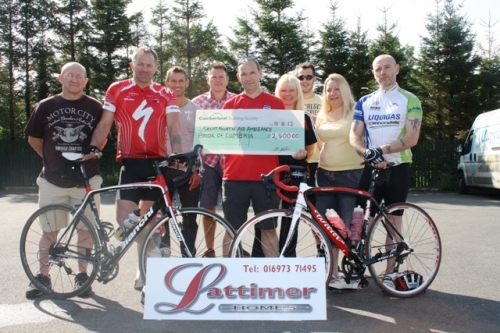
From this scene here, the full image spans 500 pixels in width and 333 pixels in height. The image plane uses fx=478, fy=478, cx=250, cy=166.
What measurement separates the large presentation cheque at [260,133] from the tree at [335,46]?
21.9 m

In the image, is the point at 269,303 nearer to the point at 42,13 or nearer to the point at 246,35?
the point at 246,35

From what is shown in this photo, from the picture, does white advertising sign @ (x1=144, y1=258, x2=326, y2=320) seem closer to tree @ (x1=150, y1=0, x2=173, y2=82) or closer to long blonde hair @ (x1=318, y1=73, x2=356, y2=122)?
long blonde hair @ (x1=318, y1=73, x2=356, y2=122)

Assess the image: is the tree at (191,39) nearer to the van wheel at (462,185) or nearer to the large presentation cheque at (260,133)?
the van wheel at (462,185)

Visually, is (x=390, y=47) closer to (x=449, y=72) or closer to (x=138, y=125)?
(x=449, y=72)

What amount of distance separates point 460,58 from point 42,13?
23090 mm

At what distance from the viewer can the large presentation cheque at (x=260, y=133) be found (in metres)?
4.64

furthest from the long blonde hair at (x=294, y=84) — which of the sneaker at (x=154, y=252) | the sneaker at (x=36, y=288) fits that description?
the sneaker at (x=36, y=288)

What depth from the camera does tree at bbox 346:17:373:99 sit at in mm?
26141

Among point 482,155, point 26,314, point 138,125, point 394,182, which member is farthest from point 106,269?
point 482,155

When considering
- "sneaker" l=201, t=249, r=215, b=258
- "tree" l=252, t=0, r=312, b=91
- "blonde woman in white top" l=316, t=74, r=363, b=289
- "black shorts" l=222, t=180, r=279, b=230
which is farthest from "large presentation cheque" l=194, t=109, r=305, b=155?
"tree" l=252, t=0, r=312, b=91

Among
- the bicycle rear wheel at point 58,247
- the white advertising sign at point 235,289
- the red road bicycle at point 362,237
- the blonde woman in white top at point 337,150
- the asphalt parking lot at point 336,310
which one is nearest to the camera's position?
the white advertising sign at point 235,289

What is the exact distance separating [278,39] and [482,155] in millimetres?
14723

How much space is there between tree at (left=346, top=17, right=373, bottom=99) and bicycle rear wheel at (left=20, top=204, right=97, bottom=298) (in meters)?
23.1

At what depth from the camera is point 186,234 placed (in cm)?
422
